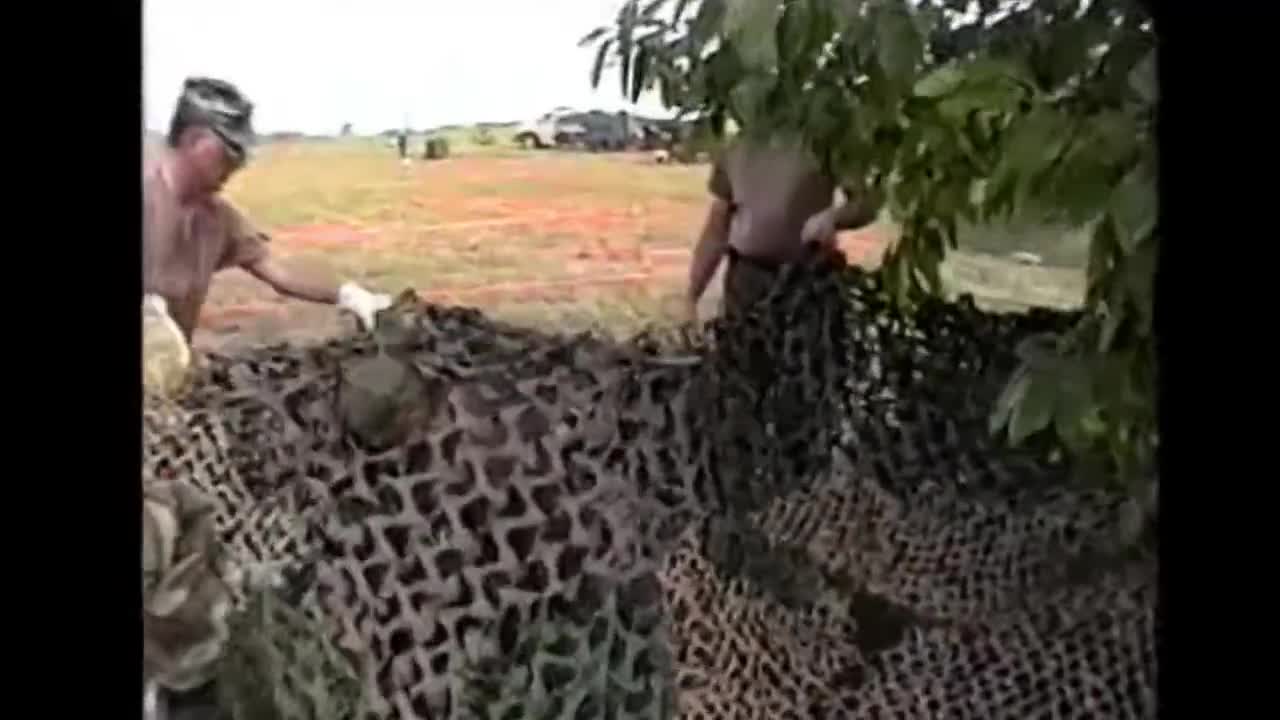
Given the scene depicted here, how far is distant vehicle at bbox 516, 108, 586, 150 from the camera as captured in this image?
40.0 inches

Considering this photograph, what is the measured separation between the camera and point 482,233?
102 centimetres

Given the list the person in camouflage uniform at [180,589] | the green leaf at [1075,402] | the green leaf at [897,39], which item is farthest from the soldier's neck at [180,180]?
the green leaf at [1075,402]

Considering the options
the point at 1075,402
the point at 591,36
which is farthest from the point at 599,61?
the point at 1075,402

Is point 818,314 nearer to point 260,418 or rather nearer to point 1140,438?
point 1140,438

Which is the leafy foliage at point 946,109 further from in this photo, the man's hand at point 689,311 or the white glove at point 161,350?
the white glove at point 161,350

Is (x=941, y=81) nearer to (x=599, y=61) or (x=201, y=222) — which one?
(x=599, y=61)

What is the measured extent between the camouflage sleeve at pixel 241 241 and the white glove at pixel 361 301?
48 millimetres

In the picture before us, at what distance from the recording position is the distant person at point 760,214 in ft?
3.41

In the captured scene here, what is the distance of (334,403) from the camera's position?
1031 mm

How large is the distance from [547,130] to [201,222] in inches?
7.7

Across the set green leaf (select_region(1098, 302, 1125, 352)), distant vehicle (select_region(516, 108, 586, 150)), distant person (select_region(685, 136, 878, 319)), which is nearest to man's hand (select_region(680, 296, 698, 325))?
distant person (select_region(685, 136, 878, 319))

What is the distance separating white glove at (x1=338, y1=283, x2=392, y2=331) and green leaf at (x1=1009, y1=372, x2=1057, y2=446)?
0.36m

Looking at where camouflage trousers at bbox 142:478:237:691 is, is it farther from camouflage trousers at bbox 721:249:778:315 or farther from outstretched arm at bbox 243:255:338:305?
camouflage trousers at bbox 721:249:778:315
